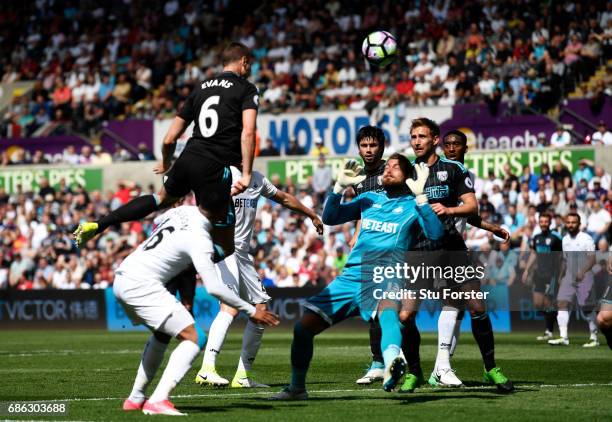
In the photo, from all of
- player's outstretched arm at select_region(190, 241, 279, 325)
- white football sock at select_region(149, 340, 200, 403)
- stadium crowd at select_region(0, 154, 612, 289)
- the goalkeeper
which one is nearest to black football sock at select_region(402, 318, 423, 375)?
the goalkeeper

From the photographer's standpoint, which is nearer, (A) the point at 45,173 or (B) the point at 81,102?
(A) the point at 45,173

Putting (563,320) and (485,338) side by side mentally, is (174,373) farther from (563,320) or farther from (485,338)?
(563,320)

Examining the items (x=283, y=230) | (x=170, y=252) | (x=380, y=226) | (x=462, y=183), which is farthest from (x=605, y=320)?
(x=283, y=230)

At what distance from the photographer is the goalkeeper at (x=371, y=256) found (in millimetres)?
10234

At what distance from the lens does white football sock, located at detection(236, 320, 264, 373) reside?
12.6 metres

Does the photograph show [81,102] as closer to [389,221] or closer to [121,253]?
[121,253]

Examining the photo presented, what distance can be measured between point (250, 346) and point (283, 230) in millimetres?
17574

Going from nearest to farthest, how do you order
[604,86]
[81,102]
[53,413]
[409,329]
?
1. [53,413]
2. [409,329]
3. [604,86]
4. [81,102]

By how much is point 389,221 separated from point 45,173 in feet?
86.1

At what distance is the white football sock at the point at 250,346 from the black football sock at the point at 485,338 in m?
2.42

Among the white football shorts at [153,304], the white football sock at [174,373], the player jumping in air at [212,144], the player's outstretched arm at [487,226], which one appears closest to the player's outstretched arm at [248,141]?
the player jumping in air at [212,144]

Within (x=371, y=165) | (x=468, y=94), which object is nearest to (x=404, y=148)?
(x=468, y=94)

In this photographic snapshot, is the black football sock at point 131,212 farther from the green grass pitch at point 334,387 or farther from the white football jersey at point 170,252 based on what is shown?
the green grass pitch at point 334,387

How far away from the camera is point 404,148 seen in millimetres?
30375
